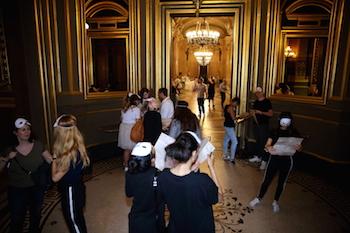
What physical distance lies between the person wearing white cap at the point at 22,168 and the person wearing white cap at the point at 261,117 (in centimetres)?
410

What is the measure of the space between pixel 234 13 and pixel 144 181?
18.1 feet

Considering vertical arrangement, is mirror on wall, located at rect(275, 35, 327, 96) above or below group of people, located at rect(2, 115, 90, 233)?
above

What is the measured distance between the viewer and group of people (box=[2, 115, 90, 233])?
2490mm

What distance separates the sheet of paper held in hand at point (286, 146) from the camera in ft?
11.4

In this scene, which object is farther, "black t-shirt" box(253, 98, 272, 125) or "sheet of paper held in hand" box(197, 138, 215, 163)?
"black t-shirt" box(253, 98, 272, 125)

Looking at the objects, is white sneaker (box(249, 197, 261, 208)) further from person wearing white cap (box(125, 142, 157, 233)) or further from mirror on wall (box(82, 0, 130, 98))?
mirror on wall (box(82, 0, 130, 98))

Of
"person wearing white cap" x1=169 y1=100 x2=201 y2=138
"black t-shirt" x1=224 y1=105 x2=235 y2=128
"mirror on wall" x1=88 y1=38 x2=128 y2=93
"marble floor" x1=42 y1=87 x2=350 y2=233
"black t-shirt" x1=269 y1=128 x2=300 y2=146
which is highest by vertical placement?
"mirror on wall" x1=88 y1=38 x2=128 y2=93

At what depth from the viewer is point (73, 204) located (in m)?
2.57

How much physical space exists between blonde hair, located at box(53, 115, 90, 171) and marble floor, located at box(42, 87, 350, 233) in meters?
1.37

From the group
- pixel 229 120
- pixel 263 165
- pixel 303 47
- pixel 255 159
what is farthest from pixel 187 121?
pixel 303 47

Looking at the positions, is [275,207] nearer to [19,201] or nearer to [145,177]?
[145,177]

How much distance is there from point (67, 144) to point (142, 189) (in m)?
0.91

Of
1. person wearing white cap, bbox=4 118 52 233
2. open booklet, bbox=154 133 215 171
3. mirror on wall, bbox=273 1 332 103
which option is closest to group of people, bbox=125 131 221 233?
open booklet, bbox=154 133 215 171

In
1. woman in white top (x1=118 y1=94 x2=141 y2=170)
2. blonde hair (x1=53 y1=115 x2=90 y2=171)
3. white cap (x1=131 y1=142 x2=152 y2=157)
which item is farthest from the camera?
woman in white top (x1=118 y1=94 x2=141 y2=170)
